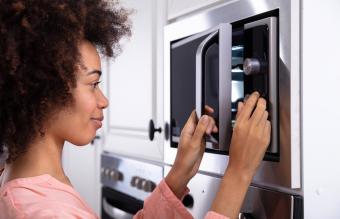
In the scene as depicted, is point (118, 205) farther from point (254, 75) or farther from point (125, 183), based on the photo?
point (254, 75)

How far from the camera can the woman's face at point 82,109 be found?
2.69 feet

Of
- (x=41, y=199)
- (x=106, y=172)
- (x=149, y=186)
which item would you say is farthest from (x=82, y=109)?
(x=106, y=172)

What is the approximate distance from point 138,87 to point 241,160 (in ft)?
2.70

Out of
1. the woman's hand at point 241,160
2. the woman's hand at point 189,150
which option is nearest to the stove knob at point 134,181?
the woman's hand at point 189,150

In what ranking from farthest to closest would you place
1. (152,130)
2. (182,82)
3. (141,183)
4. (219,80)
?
(141,183) → (152,130) → (182,82) → (219,80)

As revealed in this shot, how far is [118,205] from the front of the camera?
167cm

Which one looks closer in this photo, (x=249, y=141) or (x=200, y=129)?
(x=249, y=141)

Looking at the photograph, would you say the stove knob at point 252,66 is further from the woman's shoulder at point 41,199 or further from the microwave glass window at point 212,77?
the woman's shoulder at point 41,199

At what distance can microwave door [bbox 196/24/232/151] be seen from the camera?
840 mm

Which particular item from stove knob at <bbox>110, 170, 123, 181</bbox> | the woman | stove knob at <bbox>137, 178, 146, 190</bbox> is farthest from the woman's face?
stove knob at <bbox>110, 170, 123, 181</bbox>

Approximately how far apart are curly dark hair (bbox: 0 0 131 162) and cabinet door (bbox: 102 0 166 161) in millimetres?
640

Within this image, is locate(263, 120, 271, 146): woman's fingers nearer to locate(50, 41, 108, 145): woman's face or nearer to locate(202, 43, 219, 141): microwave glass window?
locate(202, 43, 219, 141): microwave glass window

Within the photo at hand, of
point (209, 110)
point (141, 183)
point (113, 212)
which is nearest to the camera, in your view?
point (209, 110)
